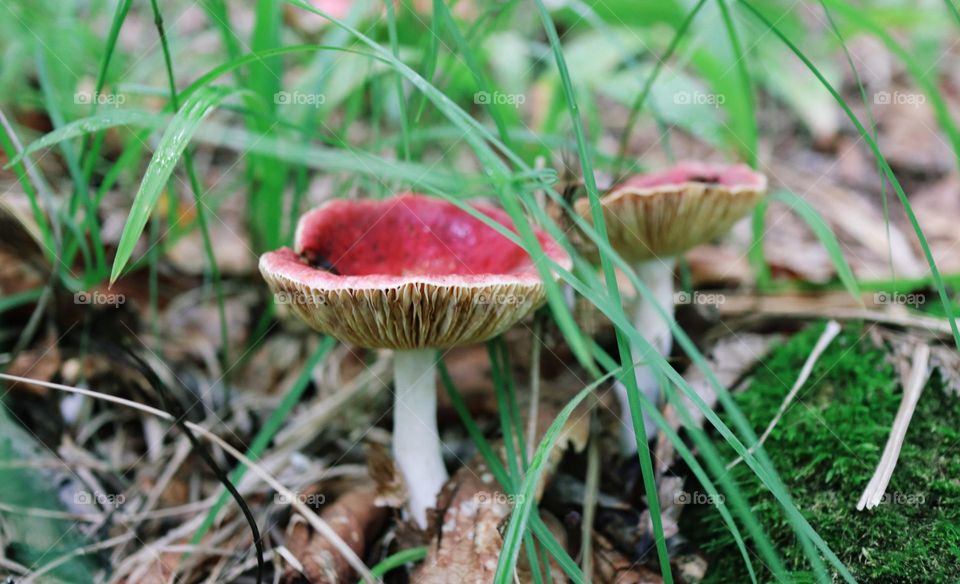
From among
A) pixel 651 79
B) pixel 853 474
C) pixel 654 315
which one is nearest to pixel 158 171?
pixel 651 79

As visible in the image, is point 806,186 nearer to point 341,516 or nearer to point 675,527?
point 675,527

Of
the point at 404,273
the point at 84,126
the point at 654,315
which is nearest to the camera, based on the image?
the point at 84,126

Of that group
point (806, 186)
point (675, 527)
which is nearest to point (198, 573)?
point (675, 527)

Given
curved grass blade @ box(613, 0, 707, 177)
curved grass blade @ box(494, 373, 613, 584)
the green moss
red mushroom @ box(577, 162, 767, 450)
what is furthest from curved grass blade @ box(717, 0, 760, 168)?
curved grass blade @ box(494, 373, 613, 584)

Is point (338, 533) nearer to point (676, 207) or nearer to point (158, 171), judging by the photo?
point (158, 171)

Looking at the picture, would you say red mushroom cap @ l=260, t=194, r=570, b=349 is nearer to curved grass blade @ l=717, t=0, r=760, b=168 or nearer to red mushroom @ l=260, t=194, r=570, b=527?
red mushroom @ l=260, t=194, r=570, b=527

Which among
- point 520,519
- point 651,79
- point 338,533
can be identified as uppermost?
point 651,79

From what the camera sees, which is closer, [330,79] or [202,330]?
[202,330]
